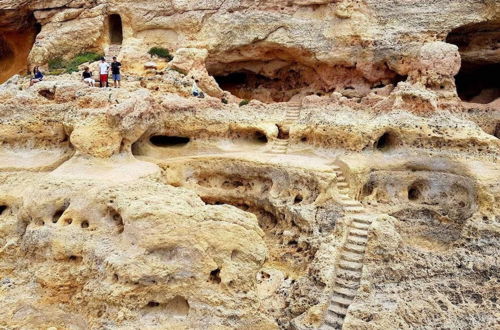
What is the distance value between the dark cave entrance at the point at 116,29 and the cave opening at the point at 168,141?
617 cm

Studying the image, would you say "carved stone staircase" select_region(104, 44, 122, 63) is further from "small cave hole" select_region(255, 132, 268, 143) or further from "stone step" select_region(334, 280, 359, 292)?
"stone step" select_region(334, 280, 359, 292)

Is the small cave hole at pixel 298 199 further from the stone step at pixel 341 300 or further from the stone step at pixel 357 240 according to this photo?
the stone step at pixel 341 300

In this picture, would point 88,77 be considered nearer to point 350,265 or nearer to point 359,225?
point 359,225

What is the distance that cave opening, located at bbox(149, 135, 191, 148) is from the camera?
1789 centimetres

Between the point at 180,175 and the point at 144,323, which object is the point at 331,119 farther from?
the point at 144,323

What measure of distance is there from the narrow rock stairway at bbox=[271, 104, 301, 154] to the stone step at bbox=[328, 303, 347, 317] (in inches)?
274

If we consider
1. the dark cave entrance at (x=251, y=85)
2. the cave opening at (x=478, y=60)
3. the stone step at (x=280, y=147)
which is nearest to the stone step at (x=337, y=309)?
the stone step at (x=280, y=147)

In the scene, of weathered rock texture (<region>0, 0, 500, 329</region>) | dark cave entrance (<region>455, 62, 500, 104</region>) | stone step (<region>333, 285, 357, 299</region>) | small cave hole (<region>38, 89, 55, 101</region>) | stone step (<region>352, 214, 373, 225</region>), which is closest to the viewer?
weathered rock texture (<region>0, 0, 500, 329</region>)

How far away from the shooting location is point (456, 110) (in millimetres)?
16312

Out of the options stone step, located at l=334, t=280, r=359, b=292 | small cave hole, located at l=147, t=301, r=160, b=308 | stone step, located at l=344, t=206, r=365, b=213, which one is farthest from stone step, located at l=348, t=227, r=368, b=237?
small cave hole, located at l=147, t=301, r=160, b=308

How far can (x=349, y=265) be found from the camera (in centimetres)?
1122

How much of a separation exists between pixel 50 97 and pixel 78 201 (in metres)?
6.54

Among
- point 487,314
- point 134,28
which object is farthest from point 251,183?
point 134,28

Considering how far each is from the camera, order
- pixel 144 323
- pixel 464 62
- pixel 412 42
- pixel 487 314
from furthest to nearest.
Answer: pixel 464 62 → pixel 412 42 → pixel 487 314 → pixel 144 323
